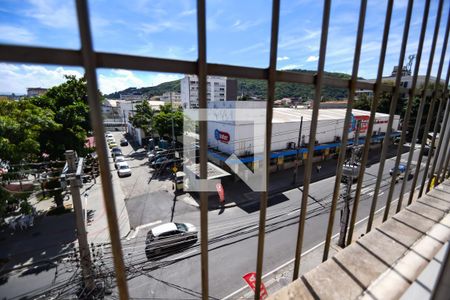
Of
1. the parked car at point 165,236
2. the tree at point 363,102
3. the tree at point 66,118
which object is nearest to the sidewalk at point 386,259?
the parked car at point 165,236

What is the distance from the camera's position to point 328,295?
165cm

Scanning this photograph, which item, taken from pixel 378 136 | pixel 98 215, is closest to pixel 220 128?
pixel 98 215

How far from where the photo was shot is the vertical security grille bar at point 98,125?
2.56ft

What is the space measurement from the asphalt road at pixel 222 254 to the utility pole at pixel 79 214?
36.2 inches

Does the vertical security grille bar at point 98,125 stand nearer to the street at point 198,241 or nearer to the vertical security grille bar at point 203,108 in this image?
the vertical security grille bar at point 203,108

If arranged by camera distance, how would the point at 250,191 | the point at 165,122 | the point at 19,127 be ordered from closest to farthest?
1. the point at 19,127
2. the point at 250,191
3. the point at 165,122

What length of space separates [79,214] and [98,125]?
15.9 ft

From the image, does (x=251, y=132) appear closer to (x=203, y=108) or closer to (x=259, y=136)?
(x=259, y=136)

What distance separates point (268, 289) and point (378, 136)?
22.6m

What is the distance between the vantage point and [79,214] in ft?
15.2

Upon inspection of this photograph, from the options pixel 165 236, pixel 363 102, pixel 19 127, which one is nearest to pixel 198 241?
pixel 165 236

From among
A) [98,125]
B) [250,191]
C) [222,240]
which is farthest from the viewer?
[250,191]

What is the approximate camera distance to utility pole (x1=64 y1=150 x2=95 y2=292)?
4602 mm

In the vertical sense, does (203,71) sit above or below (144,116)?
above
